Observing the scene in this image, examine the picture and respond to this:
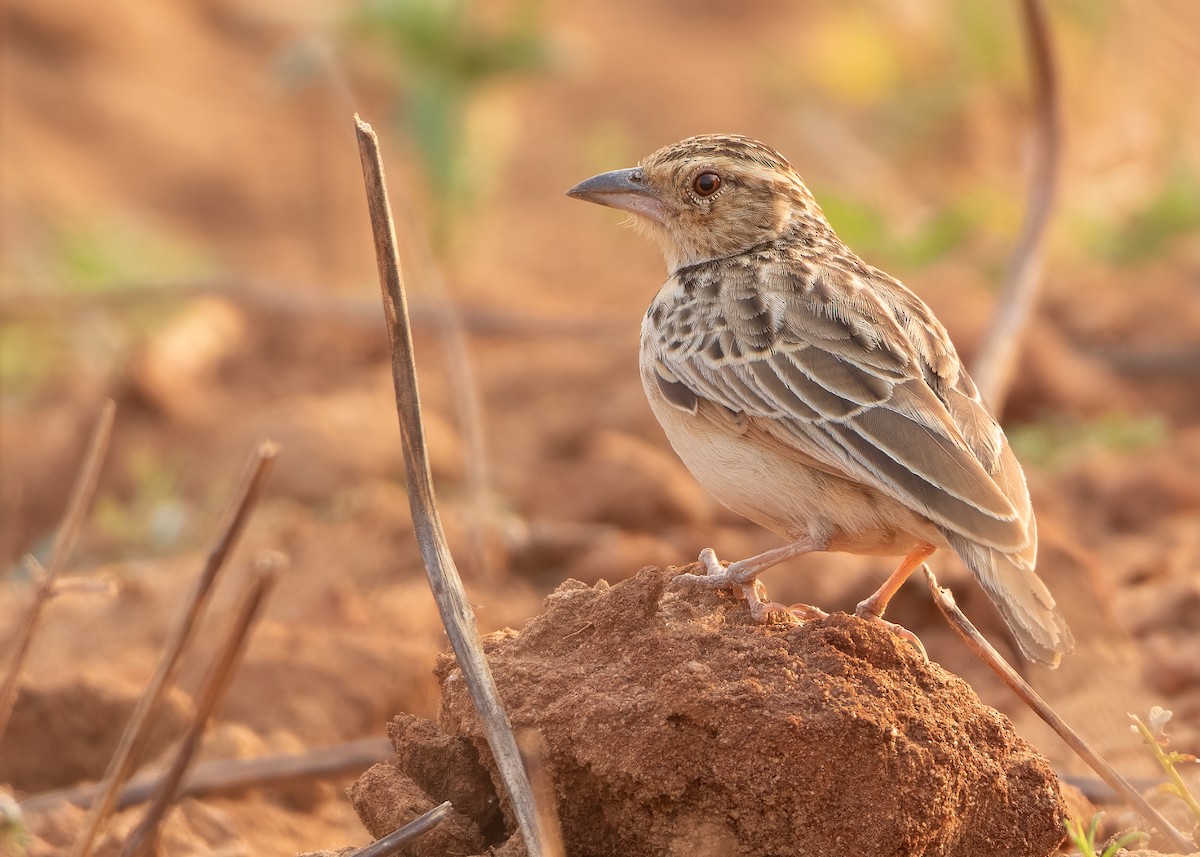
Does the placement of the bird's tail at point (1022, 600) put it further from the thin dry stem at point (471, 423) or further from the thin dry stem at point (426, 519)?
the thin dry stem at point (471, 423)

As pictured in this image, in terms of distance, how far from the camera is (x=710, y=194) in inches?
202

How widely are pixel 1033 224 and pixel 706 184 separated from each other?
326 cm

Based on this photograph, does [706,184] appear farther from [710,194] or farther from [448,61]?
[448,61]

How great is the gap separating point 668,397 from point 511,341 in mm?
7786

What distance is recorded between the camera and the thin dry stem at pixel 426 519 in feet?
10.3

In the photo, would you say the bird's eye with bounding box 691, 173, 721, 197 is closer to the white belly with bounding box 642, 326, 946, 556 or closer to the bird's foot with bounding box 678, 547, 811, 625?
the white belly with bounding box 642, 326, 946, 556

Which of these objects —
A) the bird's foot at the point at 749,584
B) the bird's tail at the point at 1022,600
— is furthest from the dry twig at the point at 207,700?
the bird's tail at the point at 1022,600

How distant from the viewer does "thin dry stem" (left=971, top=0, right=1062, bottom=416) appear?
7129 millimetres

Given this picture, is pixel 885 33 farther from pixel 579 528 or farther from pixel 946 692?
pixel 946 692

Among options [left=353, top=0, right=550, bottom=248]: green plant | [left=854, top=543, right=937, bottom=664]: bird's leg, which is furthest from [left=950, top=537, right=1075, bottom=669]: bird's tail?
[left=353, top=0, right=550, bottom=248]: green plant

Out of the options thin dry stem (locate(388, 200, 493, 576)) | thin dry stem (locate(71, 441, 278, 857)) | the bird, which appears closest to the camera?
thin dry stem (locate(71, 441, 278, 857))

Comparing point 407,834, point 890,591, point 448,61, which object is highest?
point 448,61

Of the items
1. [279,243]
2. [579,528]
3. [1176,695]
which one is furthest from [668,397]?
[279,243]

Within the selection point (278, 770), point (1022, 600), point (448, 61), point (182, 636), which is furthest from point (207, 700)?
Result: point (448, 61)
